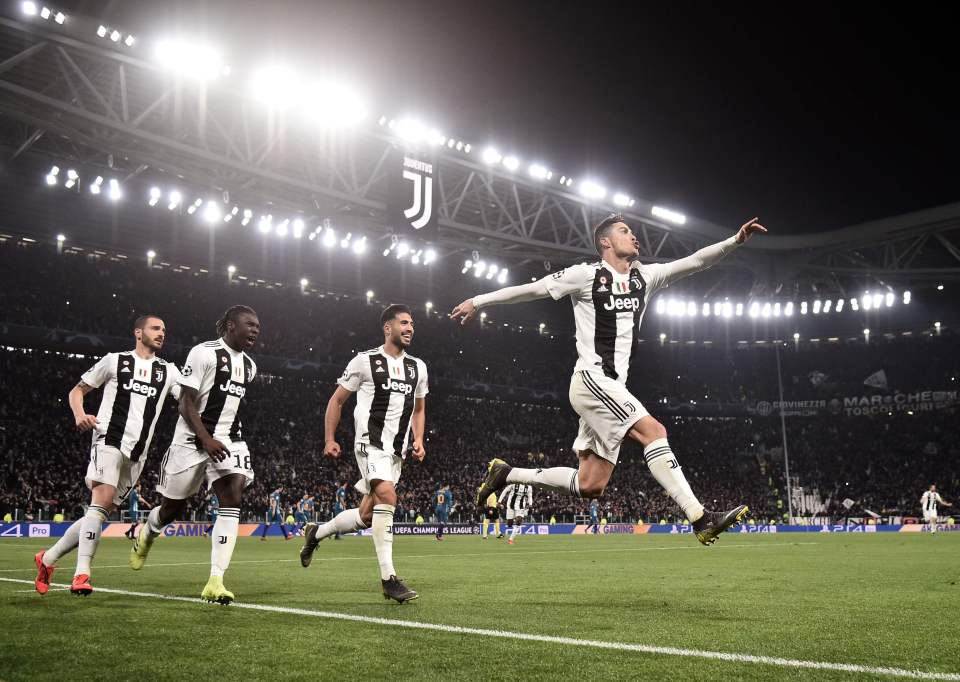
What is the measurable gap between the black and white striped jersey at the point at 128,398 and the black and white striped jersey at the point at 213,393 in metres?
0.60

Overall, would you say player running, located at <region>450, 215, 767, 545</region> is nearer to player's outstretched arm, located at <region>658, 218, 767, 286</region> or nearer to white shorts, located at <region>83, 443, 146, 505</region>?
player's outstretched arm, located at <region>658, 218, 767, 286</region>

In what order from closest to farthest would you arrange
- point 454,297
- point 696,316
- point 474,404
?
point 454,297 < point 474,404 < point 696,316

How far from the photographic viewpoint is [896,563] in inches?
482

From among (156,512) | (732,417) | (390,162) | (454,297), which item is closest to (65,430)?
(390,162)

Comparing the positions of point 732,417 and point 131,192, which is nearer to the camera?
point 131,192

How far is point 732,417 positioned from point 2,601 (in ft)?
185

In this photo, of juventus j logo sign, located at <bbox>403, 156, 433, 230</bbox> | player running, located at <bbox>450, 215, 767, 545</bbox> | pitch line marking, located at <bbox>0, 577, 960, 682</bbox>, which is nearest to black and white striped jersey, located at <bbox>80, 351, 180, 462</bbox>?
pitch line marking, located at <bbox>0, 577, 960, 682</bbox>

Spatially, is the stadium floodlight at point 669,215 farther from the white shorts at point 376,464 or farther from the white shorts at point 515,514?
the white shorts at point 376,464

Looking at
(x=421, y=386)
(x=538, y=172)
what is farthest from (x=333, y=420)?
(x=538, y=172)

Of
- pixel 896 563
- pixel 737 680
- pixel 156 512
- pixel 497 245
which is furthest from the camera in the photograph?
pixel 497 245

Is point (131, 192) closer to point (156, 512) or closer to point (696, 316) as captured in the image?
point (156, 512)

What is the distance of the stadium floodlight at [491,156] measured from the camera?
31.2m

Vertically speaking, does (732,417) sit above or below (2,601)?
above

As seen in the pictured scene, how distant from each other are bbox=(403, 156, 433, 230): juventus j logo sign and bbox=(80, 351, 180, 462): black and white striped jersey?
2030 centimetres
